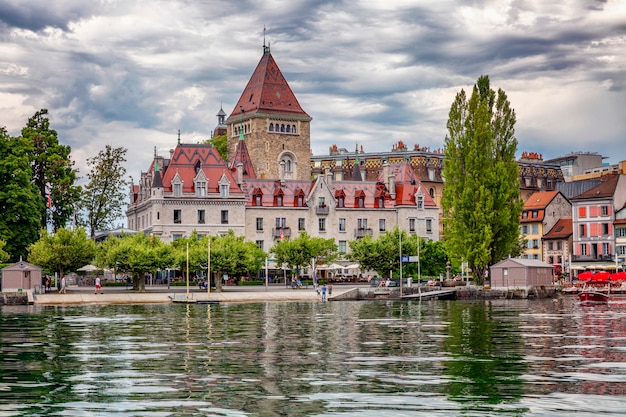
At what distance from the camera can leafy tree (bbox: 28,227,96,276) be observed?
3134 inches

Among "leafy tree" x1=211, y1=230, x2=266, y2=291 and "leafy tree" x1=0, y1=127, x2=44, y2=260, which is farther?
"leafy tree" x1=211, y1=230, x2=266, y2=291

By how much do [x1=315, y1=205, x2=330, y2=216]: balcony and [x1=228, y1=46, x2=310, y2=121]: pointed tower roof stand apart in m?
19.4

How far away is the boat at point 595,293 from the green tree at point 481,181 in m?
7.31

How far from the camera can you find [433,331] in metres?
44.5

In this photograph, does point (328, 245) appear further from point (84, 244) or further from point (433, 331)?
point (433, 331)

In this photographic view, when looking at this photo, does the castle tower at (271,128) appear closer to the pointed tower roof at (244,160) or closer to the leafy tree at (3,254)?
the pointed tower roof at (244,160)

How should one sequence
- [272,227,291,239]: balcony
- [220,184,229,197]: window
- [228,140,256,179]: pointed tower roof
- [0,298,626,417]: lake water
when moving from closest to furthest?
[0,298,626,417]: lake water → [220,184,229,197]: window → [272,227,291,239]: balcony → [228,140,256,179]: pointed tower roof

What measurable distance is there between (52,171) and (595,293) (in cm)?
5088

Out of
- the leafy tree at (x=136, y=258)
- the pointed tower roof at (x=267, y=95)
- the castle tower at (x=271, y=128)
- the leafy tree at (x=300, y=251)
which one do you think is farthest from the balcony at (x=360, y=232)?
the leafy tree at (x=136, y=258)

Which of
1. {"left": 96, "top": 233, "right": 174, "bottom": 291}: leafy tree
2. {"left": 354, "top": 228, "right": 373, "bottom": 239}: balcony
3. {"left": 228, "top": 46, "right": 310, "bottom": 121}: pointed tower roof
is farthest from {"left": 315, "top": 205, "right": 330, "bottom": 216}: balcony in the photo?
{"left": 96, "top": 233, "right": 174, "bottom": 291}: leafy tree

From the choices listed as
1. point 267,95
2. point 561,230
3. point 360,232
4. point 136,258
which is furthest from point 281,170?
point 136,258

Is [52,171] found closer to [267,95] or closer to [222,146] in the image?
[267,95]

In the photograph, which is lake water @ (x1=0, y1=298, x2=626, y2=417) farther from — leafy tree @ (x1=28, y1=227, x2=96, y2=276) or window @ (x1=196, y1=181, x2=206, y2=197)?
window @ (x1=196, y1=181, x2=206, y2=197)

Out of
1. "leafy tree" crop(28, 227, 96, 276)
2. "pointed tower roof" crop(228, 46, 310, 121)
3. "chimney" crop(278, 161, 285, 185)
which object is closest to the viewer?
"leafy tree" crop(28, 227, 96, 276)
